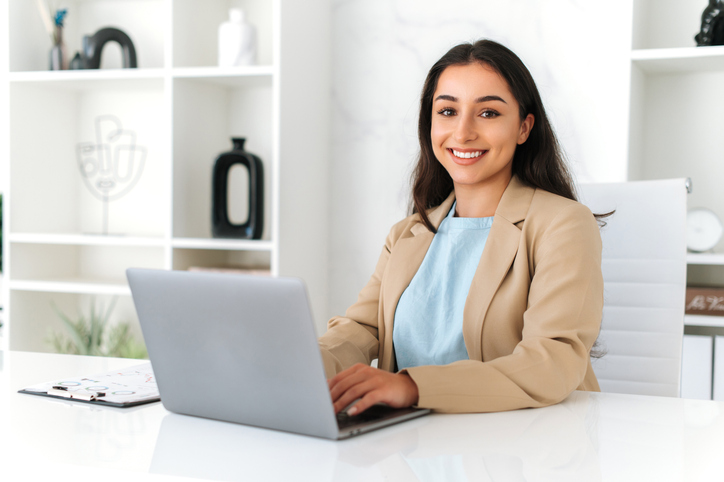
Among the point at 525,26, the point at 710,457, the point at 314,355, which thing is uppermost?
the point at 525,26

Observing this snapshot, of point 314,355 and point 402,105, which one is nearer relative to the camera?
point 314,355

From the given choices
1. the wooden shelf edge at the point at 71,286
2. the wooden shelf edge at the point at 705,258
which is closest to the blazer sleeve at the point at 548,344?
the wooden shelf edge at the point at 705,258

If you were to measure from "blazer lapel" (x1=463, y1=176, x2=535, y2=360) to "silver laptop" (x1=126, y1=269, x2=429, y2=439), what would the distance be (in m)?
0.37

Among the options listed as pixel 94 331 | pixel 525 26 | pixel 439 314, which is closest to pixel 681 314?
pixel 439 314

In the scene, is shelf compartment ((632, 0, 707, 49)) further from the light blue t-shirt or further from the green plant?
the green plant

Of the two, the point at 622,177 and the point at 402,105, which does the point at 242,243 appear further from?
the point at 622,177

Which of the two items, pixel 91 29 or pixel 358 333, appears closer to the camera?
pixel 358 333

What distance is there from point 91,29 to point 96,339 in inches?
53.0

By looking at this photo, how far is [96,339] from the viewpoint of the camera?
118 inches

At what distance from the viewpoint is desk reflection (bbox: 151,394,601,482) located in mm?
752

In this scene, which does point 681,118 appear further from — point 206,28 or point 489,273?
point 206,28

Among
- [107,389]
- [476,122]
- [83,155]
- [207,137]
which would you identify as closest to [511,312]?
[476,122]

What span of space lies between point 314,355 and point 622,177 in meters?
1.74

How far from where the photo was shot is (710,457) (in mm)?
837
